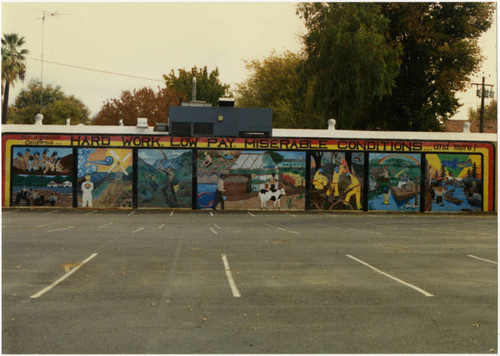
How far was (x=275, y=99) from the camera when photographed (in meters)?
59.5

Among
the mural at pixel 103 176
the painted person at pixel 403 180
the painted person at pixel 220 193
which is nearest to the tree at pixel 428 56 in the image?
the painted person at pixel 403 180

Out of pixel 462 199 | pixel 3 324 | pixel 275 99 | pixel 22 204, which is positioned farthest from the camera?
pixel 275 99

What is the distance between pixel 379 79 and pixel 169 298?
1352 inches

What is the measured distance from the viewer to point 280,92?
58.8 m

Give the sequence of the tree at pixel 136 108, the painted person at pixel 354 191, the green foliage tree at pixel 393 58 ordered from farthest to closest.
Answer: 1. the tree at pixel 136 108
2. the green foliage tree at pixel 393 58
3. the painted person at pixel 354 191

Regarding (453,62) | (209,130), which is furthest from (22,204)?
(453,62)

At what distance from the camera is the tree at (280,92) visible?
53.0 meters

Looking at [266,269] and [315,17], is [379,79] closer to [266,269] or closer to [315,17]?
[315,17]

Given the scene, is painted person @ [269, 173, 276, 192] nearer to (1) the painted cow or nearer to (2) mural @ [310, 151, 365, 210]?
(1) the painted cow

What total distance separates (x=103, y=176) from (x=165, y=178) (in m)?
3.40

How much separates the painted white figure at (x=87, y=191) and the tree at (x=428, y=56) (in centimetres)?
2415

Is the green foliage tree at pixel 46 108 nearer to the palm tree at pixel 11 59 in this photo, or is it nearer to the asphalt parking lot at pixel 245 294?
the palm tree at pixel 11 59

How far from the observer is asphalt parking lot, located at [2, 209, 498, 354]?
269 inches

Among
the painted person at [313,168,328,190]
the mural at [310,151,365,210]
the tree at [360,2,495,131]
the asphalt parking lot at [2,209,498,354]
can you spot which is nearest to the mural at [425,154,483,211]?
the mural at [310,151,365,210]
